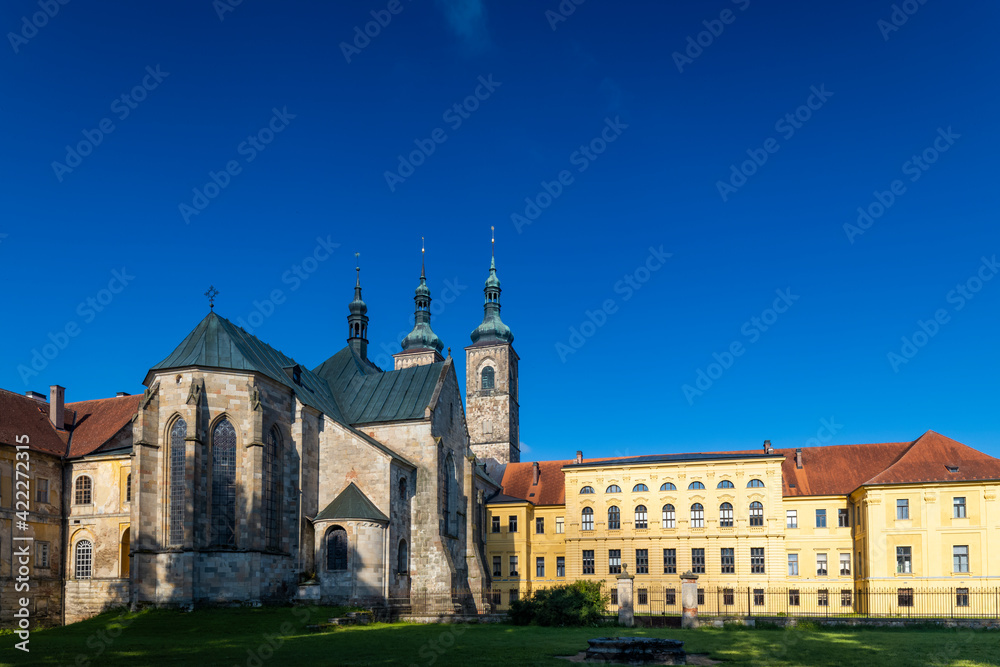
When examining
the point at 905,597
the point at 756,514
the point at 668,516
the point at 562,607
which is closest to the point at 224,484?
the point at 562,607

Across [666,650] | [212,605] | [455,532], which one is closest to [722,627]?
[666,650]

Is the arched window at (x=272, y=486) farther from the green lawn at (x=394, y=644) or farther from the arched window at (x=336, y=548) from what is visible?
the green lawn at (x=394, y=644)

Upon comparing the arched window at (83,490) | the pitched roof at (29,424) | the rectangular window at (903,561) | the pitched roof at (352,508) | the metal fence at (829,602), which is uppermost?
the pitched roof at (29,424)

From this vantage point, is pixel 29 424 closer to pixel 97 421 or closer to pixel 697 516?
pixel 97 421

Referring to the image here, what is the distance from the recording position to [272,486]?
39.2 metres

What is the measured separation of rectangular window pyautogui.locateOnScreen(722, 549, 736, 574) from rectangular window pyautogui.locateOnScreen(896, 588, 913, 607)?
1028 centimetres

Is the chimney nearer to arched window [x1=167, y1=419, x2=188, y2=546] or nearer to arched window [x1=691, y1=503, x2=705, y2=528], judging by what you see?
arched window [x1=167, y1=419, x2=188, y2=546]

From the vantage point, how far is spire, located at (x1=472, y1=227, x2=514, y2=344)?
291ft

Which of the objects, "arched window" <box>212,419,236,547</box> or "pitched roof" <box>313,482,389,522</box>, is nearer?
"arched window" <box>212,419,236,547</box>

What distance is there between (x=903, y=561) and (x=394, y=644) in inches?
1374

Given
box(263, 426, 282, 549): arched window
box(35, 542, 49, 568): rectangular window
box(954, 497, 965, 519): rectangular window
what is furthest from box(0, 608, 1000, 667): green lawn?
box(954, 497, 965, 519): rectangular window

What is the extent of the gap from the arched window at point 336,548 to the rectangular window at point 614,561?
77.7ft

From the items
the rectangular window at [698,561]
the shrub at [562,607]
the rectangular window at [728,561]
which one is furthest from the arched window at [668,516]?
the shrub at [562,607]

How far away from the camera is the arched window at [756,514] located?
5488 cm
